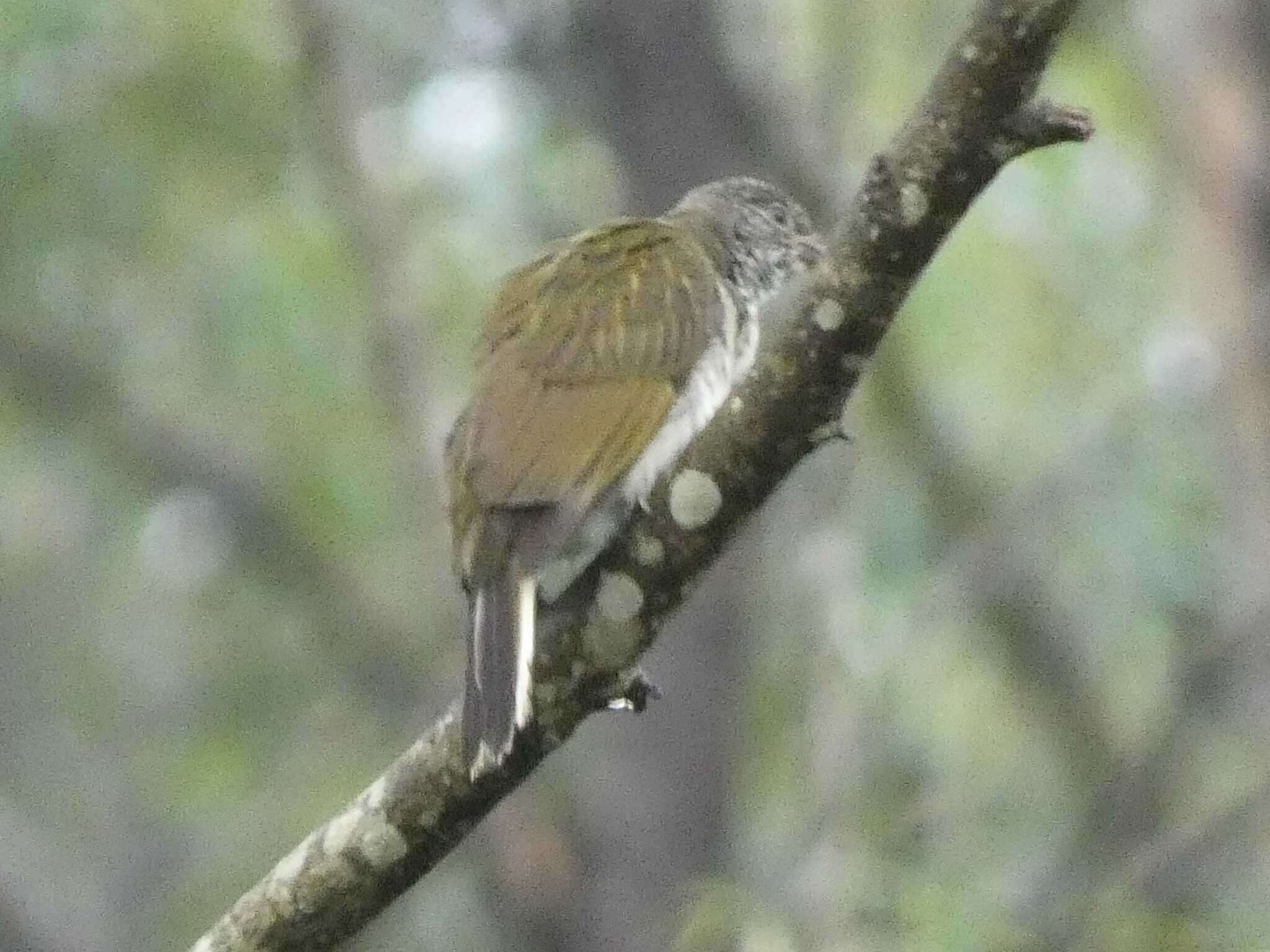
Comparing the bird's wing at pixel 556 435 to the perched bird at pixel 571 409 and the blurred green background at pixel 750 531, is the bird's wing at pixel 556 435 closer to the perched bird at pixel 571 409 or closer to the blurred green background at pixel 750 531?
the perched bird at pixel 571 409

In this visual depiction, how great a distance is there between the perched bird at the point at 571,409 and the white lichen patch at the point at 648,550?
232mm

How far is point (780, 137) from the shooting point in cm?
723

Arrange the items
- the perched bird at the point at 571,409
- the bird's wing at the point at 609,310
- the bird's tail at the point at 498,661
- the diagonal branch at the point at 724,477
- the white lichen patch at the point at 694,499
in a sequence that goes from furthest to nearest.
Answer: the bird's wing at the point at 609,310 < the perched bird at the point at 571,409 < the bird's tail at the point at 498,661 < the white lichen patch at the point at 694,499 < the diagonal branch at the point at 724,477

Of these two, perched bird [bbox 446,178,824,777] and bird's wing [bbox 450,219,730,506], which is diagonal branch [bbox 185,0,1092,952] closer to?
perched bird [bbox 446,178,824,777]

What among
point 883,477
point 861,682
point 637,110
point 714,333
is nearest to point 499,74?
point 637,110

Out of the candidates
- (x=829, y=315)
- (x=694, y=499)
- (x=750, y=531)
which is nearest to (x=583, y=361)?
(x=694, y=499)

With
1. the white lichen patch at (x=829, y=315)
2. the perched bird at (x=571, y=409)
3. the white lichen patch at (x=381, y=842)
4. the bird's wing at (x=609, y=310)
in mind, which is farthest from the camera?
the bird's wing at (x=609, y=310)

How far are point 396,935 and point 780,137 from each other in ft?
12.4

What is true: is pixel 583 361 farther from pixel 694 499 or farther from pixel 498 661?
pixel 694 499

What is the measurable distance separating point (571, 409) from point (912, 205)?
3.98 ft

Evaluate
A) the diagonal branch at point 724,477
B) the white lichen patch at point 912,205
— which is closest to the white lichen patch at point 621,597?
the diagonal branch at point 724,477

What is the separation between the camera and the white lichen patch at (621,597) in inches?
136

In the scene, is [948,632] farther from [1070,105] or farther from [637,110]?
[1070,105]

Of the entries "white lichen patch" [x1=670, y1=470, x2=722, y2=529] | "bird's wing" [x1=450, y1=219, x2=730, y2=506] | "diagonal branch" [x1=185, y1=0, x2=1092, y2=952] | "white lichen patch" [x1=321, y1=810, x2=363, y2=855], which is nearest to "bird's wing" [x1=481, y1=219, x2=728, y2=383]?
"bird's wing" [x1=450, y1=219, x2=730, y2=506]
